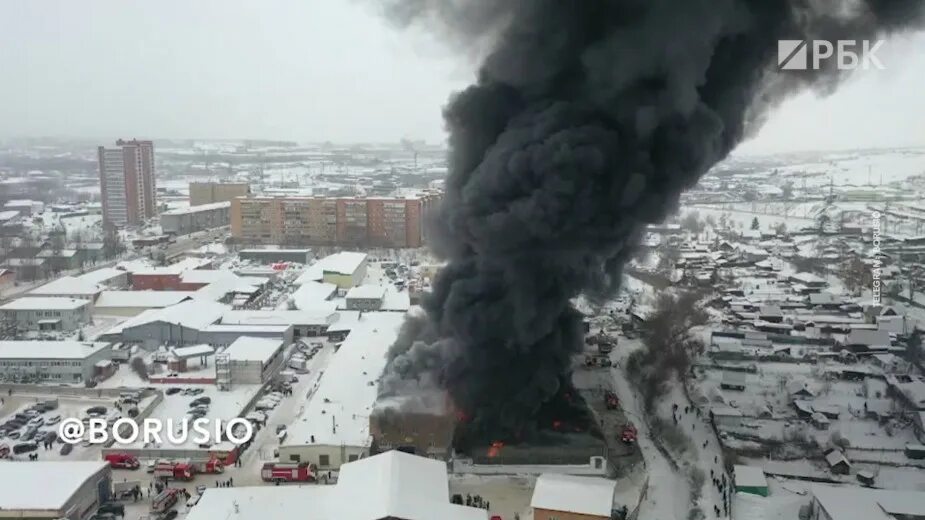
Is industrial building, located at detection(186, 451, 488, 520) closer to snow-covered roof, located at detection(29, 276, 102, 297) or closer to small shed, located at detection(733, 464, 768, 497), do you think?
Result: small shed, located at detection(733, 464, 768, 497)

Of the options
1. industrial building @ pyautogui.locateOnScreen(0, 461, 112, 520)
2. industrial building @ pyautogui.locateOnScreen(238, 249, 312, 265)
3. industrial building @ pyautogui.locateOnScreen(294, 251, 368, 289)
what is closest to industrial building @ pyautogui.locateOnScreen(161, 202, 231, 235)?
industrial building @ pyautogui.locateOnScreen(238, 249, 312, 265)

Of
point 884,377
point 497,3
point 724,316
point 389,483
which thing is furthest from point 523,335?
point 724,316

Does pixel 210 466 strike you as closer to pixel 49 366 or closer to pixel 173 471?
pixel 173 471

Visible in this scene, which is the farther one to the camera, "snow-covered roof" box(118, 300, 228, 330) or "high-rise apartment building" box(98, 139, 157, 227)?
"high-rise apartment building" box(98, 139, 157, 227)

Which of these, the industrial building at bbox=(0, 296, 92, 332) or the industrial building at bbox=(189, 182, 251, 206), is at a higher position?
the industrial building at bbox=(189, 182, 251, 206)

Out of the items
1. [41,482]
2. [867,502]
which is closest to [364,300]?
[41,482]
